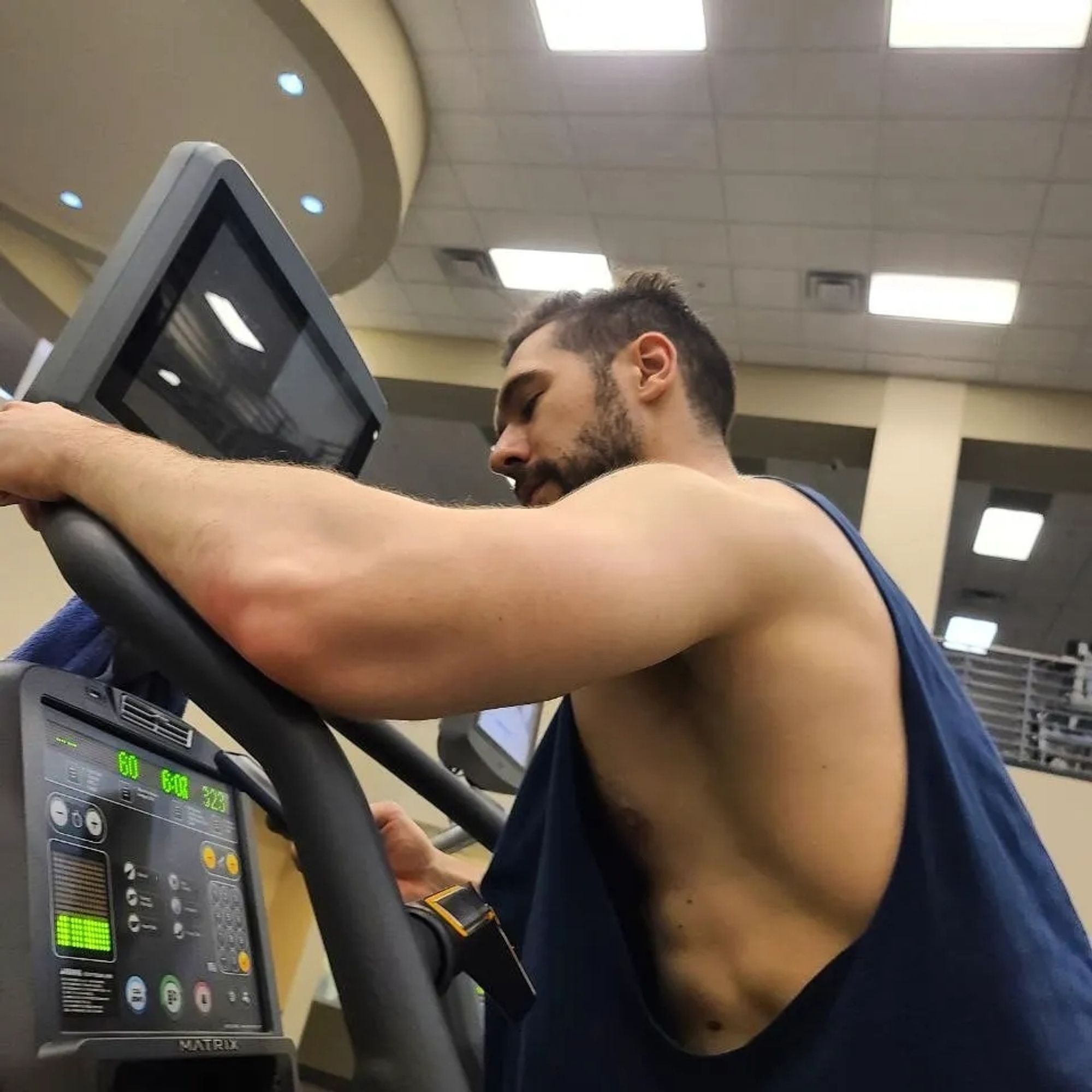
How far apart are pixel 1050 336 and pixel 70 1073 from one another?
4.76 m

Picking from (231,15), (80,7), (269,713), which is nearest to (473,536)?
(269,713)

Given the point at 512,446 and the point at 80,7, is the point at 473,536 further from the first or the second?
the point at 80,7

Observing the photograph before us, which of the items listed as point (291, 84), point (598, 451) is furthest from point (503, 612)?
point (291, 84)

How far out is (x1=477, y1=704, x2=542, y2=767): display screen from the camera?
212cm

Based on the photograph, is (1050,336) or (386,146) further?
(1050,336)

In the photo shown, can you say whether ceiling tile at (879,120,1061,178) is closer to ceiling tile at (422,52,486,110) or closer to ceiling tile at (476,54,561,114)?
ceiling tile at (476,54,561,114)

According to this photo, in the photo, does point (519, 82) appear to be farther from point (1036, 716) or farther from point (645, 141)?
point (1036, 716)

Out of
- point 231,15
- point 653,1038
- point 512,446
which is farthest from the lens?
point 231,15

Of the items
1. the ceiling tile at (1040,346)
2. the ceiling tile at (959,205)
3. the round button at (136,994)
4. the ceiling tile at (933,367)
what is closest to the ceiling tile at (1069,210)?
the ceiling tile at (959,205)

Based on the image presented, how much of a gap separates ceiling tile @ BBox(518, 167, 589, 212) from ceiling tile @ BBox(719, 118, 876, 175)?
2.09 ft

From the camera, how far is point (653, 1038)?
3.07ft

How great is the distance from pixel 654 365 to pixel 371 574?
713mm

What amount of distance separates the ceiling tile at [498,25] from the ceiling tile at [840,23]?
906 mm

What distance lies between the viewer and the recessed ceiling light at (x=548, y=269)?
462cm
